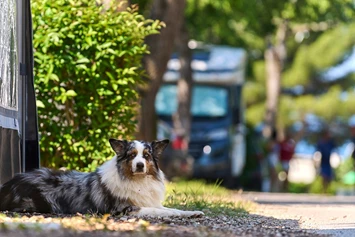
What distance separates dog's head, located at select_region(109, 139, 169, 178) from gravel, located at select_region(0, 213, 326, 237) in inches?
21.7

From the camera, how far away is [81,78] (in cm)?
1612

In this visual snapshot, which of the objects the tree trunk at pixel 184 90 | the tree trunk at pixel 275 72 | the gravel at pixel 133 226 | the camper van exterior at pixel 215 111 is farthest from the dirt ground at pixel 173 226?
the tree trunk at pixel 275 72

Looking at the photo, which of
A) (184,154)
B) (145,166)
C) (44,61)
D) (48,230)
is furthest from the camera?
(184,154)

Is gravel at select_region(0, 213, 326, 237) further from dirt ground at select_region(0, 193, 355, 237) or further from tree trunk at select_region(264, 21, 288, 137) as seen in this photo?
tree trunk at select_region(264, 21, 288, 137)

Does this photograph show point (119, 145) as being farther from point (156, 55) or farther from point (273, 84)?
point (273, 84)

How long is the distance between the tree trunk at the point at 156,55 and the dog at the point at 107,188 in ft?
27.6

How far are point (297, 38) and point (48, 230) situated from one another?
58689mm

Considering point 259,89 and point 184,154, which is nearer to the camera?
point 184,154

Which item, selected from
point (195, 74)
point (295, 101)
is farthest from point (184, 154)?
point (295, 101)

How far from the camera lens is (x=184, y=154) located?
31609 mm

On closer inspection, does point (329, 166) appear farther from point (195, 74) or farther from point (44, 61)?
point (44, 61)

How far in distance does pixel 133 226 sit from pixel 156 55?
11.2 meters

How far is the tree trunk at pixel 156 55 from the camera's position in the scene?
71.9ft

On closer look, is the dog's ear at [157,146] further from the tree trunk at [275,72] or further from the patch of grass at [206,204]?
the tree trunk at [275,72]
